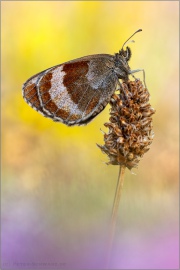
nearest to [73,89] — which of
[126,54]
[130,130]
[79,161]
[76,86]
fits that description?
[76,86]

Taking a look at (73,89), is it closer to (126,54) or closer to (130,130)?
(126,54)

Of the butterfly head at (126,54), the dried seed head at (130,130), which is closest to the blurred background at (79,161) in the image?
the dried seed head at (130,130)

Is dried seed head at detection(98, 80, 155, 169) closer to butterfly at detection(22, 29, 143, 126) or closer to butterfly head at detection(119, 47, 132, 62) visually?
butterfly at detection(22, 29, 143, 126)

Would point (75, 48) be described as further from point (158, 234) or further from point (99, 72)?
point (158, 234)

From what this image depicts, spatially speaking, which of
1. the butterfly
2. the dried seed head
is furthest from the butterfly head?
the dried seed head

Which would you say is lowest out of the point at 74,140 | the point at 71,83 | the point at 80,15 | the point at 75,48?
the point at 74,140

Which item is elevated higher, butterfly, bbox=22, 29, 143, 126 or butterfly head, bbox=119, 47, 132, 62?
butterfly head, bbox=119, 47, 132, 62

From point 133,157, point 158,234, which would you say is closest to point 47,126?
point 158,234
